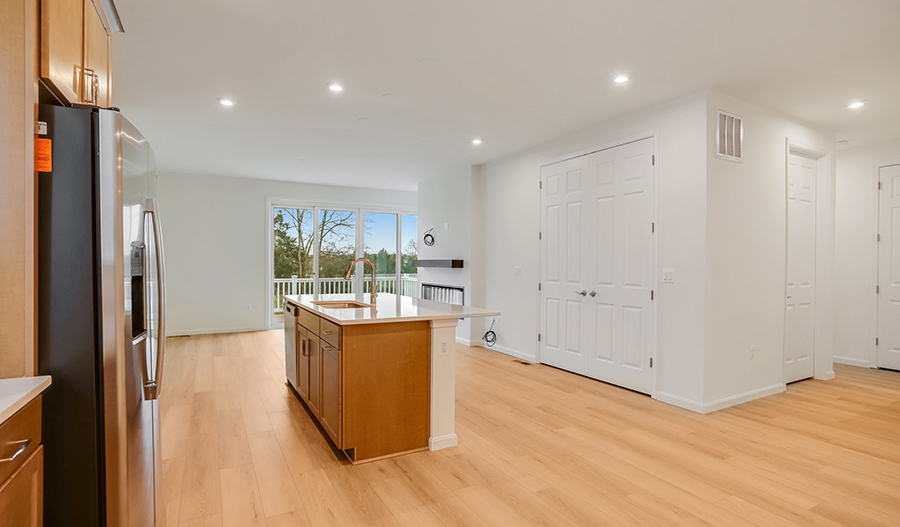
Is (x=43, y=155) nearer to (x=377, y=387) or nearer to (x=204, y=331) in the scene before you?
(x=377, y=387)

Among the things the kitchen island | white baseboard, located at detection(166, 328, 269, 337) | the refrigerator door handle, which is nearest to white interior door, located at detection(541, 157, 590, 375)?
the kitchen island

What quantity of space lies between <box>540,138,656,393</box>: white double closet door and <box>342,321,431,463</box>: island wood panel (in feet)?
7.12

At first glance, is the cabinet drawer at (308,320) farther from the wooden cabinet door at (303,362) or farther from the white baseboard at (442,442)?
the white baseboard at (442,442)

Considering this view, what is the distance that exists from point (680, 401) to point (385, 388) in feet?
8.02

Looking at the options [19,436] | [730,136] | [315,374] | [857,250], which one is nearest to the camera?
[19,436]

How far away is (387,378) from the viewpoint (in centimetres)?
268

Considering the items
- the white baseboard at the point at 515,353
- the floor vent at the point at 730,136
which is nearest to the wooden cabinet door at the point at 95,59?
the floor vent at the point at 730,136

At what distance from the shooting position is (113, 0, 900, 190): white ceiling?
95.4 inches

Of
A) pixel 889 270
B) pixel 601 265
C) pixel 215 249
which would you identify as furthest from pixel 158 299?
pixel 889 270

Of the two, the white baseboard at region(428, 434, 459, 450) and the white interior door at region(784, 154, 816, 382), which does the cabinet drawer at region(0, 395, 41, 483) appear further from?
the white interior door at region(784, 154, 816, 382)

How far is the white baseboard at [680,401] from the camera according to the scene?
3.54 metres

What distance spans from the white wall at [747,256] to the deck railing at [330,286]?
4775mm

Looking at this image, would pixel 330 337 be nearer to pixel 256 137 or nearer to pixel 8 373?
pixel 8 373

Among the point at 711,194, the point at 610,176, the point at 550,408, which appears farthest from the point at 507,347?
the point at 711,194
